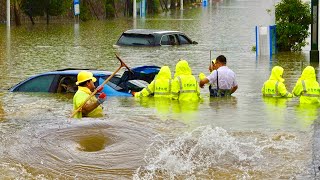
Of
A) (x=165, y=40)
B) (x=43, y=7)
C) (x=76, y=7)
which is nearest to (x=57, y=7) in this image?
(x=43, y=7)

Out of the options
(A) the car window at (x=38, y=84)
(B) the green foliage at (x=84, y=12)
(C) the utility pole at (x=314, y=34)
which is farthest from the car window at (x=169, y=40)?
(B) the green foliage at (x=84, y=12)

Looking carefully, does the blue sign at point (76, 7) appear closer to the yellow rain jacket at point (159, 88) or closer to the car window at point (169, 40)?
the car window at point (169, 40)

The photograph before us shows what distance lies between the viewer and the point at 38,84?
18.0 meters

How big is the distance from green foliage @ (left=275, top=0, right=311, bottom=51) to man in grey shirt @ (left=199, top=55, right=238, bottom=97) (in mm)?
14224

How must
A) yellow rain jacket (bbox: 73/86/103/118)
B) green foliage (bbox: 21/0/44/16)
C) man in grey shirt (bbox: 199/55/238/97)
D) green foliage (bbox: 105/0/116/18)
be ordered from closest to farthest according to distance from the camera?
yellow rain jacket (bbox: 73/86/103/118), man in grey shirt (bbox: 199/55/238/97), green foliage (bbox: 21/0/44/16), green foliage (bbox: 105/0/116/18)

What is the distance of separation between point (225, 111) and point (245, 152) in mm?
4126

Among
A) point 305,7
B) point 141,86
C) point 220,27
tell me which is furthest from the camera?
point 220,27

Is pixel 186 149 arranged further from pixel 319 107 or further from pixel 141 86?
pixel 141 86

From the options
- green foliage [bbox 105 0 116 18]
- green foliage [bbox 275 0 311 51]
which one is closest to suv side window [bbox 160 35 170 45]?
green foliage [bbox 275 0 311 51]

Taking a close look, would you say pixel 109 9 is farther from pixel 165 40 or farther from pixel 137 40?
Result: pixel 137 40

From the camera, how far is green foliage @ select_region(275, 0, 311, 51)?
31.3 meters

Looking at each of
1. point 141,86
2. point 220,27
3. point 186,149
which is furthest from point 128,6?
point 186,149

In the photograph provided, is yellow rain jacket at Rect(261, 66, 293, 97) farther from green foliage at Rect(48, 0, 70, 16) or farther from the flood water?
green foliage at Rect(48, 0, 70, 16)

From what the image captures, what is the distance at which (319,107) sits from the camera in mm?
15977
